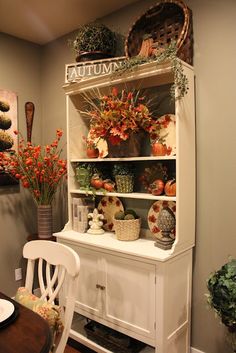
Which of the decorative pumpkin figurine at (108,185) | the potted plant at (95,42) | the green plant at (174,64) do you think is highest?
the potted plant at (95,42)

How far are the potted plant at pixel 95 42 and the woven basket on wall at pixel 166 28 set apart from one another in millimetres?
195

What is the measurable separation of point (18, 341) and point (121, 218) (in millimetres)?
1166

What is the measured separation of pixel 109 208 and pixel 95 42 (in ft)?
4.19

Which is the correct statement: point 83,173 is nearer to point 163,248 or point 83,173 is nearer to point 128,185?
point 128,185

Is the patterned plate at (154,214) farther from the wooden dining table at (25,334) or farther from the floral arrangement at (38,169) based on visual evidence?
the wooden dining table at (25,334)

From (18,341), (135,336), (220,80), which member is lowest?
(135,336)

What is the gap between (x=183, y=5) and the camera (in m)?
1.87

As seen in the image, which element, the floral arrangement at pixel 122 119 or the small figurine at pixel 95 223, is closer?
the floral arrangement at pixel 122 119

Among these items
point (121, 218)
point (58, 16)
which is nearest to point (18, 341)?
point (121, 218)

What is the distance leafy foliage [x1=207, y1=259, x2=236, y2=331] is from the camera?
1540 mm

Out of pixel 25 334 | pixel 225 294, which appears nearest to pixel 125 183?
pixel 225 294

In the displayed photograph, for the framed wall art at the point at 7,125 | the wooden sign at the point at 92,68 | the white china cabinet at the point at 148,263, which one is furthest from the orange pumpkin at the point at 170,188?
the framed wall art at the point at 7,125

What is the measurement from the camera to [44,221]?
2623 mm

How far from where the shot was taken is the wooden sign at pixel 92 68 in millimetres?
2109
